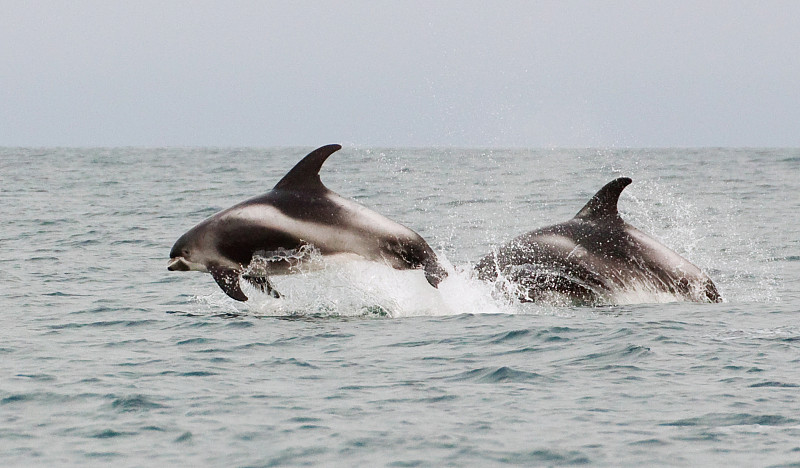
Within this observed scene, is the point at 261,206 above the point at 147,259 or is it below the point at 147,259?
above

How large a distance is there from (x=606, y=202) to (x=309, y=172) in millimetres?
3814

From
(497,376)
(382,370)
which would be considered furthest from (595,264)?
(382,370)

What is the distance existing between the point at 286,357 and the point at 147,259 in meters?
9.34

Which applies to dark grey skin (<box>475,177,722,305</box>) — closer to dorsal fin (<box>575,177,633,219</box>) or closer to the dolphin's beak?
dorsal fin (<box>575,177,633,219</box>)

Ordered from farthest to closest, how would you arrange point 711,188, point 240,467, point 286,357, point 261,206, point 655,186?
point 655,186 < point 711,188 < point 261,206 < point 286,357 < point 240,467

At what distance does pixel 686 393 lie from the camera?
26.8 feet

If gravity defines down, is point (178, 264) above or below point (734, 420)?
above

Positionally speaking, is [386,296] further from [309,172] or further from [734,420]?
[734,420]

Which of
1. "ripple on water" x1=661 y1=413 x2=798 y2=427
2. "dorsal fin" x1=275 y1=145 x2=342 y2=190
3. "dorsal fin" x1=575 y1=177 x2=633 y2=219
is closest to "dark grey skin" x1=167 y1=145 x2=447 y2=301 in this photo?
"dorsal fin" x1=275 y1=145 x2=342 y2=190

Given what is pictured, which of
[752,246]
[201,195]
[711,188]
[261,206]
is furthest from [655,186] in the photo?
[261,206]

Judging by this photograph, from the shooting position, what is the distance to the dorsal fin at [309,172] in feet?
37.2

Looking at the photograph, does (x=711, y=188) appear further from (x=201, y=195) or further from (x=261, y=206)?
Answer: (x=261, y=206)

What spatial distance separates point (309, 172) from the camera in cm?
1141

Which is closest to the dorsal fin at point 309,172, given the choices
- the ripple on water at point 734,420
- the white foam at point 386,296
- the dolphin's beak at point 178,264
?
the white foam at point 386,296
